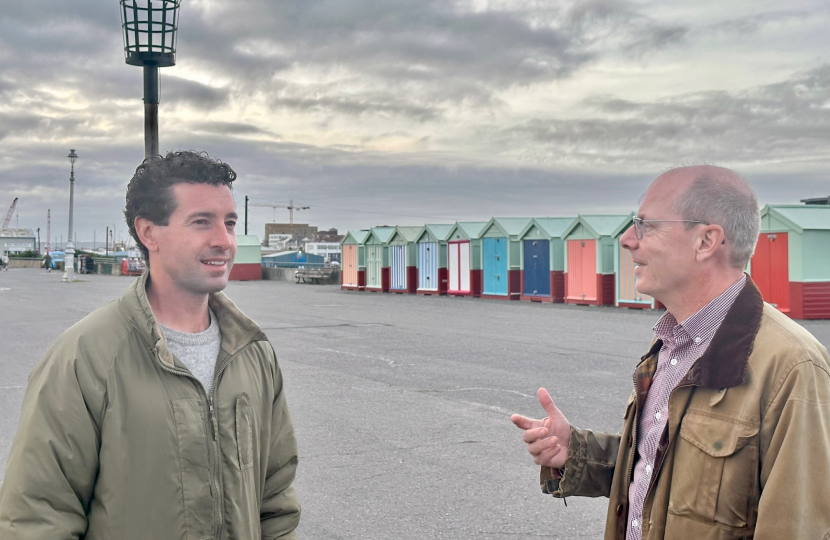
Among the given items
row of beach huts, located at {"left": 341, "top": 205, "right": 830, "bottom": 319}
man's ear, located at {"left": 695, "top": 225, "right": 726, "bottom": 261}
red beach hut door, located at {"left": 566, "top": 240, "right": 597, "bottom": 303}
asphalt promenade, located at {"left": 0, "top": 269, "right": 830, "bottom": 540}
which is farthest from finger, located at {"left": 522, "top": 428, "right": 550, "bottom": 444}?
red beach hut door, located at {"left": 566, "top": 240, "right": 597, "bottom": 303}

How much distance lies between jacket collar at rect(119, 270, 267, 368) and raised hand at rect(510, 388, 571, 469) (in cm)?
99

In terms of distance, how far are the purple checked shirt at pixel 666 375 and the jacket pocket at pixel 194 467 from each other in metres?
1.31

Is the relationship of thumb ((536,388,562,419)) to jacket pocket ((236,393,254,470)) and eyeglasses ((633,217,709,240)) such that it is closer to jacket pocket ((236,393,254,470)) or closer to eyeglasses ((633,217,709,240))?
eyeglasses ((633,217,709,240))

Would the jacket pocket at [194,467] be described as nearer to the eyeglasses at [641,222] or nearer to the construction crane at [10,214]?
the eyeglasses at [641,222]

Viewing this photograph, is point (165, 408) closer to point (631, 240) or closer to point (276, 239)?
point (631, 240)

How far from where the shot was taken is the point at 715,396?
2.32 m

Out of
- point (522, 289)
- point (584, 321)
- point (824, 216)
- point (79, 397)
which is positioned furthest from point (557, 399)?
point (522, 289)

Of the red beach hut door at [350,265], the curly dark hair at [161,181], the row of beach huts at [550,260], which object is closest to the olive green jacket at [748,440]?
the curly dark hair at [161,181]

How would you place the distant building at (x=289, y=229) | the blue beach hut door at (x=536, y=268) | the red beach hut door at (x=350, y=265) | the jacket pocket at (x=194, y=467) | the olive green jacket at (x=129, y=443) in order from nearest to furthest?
the olive green jacket at (x=129, y=443) → the jacket pocket at (x=194, y=467) → the blue beach hut door at (x=536, y=268) → the red beach hut door at (x=350, y=265) → the distant building at (x=289, y=229)

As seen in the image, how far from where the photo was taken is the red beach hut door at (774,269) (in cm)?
2069

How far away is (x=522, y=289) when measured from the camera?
29969 millimetres

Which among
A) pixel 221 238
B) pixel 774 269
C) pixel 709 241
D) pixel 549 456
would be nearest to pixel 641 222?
pixel 709 241

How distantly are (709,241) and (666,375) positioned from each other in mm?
439

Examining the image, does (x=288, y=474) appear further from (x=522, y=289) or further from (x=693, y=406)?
(x=522, y=289)
